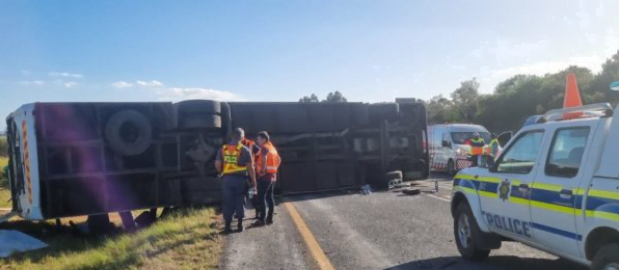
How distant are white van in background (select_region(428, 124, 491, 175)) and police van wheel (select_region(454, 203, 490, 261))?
38.1ft

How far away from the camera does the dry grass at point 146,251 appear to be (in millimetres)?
6863

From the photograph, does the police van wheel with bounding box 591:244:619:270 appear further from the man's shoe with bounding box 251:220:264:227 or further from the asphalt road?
the man's shoe with bounding box 251:220:264:227

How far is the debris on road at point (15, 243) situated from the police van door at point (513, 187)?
7.44 metres

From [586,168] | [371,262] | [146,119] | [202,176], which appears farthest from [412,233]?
[146,119]

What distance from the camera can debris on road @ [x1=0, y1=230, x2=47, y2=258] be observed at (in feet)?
29.5

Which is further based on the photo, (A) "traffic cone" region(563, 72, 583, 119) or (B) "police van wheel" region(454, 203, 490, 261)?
(A) "traffic cone" region(563, 72, 583, 119)

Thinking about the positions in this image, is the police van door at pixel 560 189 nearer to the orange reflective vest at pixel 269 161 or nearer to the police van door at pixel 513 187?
the police van door at pixel 513 187

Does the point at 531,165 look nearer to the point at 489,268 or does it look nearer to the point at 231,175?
the point at 489,268

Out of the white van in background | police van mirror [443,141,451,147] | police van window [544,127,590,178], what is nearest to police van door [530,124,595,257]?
police van window [544,127,590,178]

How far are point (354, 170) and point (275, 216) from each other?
3.71 m

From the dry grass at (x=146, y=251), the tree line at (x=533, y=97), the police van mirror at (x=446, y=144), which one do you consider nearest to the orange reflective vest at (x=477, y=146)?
the police van mirror at (x=446, y=144)

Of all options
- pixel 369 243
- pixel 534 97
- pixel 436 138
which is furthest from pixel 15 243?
pixel 534 97

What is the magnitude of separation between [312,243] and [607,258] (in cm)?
426

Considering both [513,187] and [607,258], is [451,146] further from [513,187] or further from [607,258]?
[607,258]
